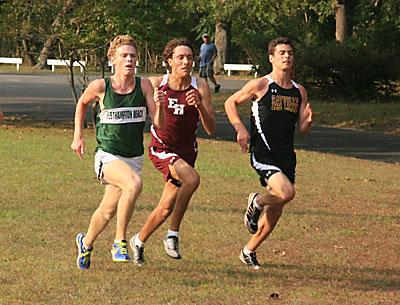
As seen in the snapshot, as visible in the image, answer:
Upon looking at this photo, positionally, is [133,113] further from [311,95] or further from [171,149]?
[311,95]

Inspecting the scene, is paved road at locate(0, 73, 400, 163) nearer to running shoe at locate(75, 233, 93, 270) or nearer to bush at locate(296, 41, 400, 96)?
bush at locate(296, 41, 400, 96)

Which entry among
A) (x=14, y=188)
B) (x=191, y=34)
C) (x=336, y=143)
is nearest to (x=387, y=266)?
(x=14, y=188)

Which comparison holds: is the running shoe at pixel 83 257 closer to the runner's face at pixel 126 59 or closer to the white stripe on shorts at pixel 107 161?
the white stripe on shorts at pixel 107 161

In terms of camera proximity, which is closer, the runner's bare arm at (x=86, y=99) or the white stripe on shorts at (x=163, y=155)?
the runner's bare arm at (x=86, y=99)

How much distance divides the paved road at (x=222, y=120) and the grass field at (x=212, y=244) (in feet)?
14.7

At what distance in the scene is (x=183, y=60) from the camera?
10312 millimetres

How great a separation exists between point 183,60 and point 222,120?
2000cm

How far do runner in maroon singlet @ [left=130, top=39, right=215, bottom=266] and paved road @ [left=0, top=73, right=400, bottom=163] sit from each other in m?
11.5

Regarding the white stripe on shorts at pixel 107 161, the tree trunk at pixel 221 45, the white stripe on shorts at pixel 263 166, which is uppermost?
the white stripe on shorts at pixel 107 161

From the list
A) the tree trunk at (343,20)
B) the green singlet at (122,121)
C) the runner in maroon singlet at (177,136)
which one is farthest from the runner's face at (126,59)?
the tree trunk at (343,20)

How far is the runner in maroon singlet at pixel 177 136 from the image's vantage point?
33.8 ft

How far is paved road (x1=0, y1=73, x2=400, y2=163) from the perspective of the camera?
23344 millimetres

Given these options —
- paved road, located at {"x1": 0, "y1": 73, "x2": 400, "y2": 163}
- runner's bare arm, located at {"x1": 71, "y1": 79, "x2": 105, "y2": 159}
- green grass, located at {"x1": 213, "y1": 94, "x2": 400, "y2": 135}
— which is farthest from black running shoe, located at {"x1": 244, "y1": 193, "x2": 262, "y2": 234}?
green grass, located at {"x1": 213, "y1": 94, "x2": 400, "y2": 135}

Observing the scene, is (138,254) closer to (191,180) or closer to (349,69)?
(191,180)
